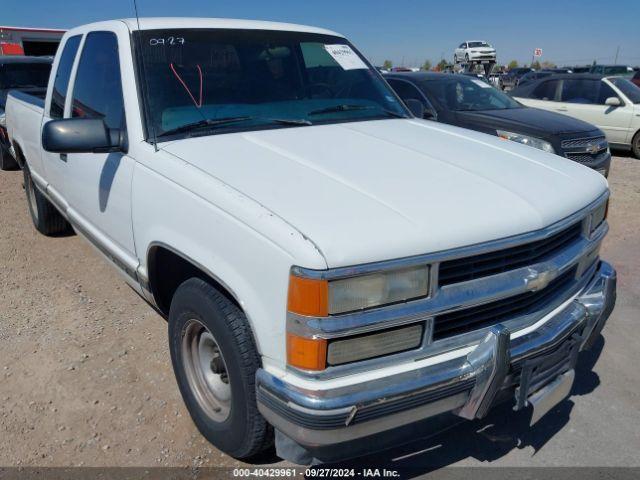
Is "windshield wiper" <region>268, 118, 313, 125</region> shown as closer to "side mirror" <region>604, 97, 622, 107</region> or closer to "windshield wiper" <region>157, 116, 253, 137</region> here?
"windshield wiper" <region>157, 116, 253, 137</region>

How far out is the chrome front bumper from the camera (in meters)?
1.83

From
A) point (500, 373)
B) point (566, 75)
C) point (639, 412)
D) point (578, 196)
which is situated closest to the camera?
point (500, 373)

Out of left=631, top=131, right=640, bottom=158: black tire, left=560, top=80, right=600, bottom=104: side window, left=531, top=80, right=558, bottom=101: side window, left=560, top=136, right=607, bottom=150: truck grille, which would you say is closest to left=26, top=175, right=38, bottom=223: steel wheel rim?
left=560, top=136, right=607, bottom=150: truck grille

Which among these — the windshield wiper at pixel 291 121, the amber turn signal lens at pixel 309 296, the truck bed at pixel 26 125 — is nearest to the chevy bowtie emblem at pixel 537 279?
the amber turn signal lens at pixel 309 296

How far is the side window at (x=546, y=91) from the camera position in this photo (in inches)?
424

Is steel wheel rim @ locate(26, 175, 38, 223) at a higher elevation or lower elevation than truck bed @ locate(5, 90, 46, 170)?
lower

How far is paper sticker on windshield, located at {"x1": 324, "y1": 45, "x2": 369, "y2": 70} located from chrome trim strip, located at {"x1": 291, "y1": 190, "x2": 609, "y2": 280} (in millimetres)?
1955

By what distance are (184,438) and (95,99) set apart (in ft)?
6.76

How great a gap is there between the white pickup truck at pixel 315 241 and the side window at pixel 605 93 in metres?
8.77

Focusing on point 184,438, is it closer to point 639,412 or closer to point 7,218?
point 639,412

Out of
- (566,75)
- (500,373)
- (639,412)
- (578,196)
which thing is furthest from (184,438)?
(566,75)

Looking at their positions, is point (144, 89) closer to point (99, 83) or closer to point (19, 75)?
point (99, 83)

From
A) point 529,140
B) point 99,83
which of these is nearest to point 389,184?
point 99,83

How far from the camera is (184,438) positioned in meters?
2.71
